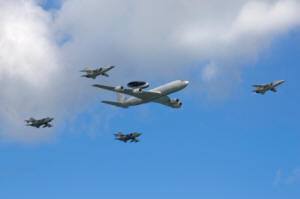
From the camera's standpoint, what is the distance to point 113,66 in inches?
5650

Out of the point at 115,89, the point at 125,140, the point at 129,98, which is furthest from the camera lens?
the point at 125,140

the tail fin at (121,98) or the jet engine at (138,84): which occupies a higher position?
the tail fin at (121,98)

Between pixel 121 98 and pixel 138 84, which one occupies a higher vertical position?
pixel 121 98

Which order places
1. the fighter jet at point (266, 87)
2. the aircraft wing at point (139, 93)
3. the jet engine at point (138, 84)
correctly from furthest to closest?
the fighter jet at point (266, 87) < the aircraft wing at point (139, 93) < the jet engine at point (138, 84)

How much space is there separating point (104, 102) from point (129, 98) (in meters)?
7.28

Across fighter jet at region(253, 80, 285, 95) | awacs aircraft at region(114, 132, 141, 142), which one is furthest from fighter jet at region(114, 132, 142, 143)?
fighter jet at region(253, 80, 285, 95)

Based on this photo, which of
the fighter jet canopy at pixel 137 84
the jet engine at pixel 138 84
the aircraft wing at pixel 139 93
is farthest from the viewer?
the aircraft wing at pixel 139 93

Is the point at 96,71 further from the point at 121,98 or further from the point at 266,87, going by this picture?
the point at 266,87

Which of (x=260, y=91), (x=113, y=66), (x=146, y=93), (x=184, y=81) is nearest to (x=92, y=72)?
(x=113, y=66)

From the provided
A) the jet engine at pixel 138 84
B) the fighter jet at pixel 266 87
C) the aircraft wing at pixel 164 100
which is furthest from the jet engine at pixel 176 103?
the fighter jet at pixel 266 87

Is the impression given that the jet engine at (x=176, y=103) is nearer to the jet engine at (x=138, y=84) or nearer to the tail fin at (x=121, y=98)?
the tail fin at (x=121, y=98)

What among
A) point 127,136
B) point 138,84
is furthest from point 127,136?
point 138,84

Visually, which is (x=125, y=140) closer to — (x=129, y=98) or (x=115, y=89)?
(x=129, y=98)

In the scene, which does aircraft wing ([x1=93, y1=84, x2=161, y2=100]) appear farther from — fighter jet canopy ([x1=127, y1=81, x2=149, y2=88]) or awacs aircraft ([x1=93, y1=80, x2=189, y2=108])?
fighter jet canopy ([x1=127, y1=81, x2=149, y2=88])
